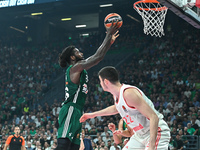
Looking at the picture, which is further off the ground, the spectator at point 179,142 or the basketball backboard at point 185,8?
the basketball backboard at point 185,8

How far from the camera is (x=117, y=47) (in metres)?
21.1

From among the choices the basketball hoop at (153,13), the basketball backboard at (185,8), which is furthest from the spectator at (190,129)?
the basketball backboard at (185,8)

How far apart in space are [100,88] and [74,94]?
41.6 ft

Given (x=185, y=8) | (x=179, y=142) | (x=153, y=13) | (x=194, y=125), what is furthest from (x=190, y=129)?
(x=185, y=8)

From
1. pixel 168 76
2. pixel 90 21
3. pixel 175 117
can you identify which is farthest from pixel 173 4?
pixel 90 21

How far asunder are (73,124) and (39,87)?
51.8ft

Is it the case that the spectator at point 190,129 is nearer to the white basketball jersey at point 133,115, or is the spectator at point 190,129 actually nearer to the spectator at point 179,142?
the spectator at point 179,142

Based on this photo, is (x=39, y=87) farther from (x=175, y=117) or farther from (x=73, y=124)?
(x=73, y=124)

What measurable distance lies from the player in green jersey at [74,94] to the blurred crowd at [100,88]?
22.8 ft

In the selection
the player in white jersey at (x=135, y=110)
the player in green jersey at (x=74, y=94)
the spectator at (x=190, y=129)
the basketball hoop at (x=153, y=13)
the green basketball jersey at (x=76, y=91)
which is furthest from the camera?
the spectator at (x=190, y=129)

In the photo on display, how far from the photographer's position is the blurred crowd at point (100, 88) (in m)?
12.6

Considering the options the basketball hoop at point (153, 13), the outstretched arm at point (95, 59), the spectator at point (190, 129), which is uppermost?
the basketball hoop at point (153, 13)

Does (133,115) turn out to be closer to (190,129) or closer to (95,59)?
(95,59)

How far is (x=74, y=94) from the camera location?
4371mm
